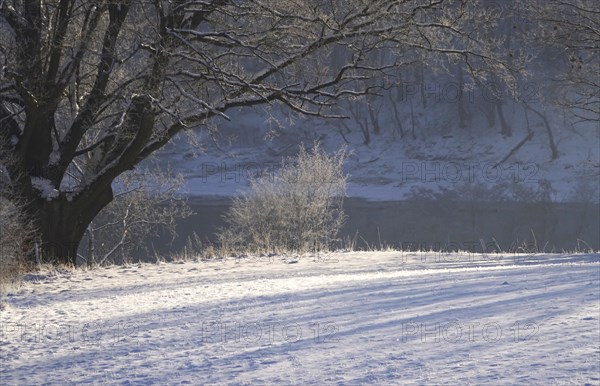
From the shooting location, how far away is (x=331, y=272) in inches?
389

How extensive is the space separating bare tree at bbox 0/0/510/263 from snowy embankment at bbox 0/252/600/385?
3.32 m

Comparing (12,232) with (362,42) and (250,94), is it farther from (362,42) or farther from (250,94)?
(362,42)

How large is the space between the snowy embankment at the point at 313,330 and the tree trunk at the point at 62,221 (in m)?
3.17

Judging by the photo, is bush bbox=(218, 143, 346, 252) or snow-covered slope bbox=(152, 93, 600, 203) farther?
snow-covered slope bbox=(152, 93, 600, 203)

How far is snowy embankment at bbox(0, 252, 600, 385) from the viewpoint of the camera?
466cm

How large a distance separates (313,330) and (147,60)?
7.14m

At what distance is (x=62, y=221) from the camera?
12.0 meters

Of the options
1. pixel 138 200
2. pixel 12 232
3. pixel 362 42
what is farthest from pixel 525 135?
pixel 12 232
